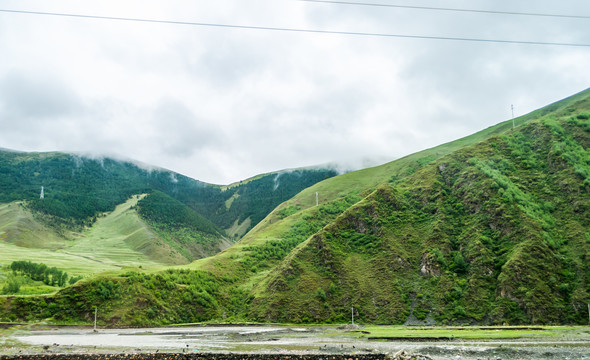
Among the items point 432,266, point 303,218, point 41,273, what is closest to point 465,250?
point 432,266

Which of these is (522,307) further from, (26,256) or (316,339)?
(26,256)

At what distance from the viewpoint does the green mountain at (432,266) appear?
82.8m

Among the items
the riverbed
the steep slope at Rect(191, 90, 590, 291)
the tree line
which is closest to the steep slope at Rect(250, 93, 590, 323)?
the riverbed

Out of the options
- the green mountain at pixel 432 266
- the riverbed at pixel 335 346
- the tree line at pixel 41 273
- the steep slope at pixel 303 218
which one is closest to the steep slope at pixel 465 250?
the green mountain at pixel 432 266

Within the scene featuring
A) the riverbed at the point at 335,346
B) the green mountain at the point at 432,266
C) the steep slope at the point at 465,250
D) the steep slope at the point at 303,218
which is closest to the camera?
the riverbed at the point at 335,346

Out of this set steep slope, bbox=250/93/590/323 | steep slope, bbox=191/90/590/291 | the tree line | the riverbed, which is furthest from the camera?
the tree line

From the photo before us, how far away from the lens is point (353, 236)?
11062cm

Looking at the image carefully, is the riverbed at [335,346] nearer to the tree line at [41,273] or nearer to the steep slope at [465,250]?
the steep slope at [465,250]

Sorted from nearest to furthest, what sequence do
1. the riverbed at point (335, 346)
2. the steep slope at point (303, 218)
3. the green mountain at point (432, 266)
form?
the riverbed at point (335, 346) → the green mountain at point (432, 266) → the steep slope at point (303, 218)

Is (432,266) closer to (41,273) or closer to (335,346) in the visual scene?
(335,346)

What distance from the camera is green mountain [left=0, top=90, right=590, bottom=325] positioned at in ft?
272

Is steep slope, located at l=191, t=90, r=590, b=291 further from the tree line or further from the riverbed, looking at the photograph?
the riverbed

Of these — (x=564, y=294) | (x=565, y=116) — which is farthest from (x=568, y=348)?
(x=565, y=116)

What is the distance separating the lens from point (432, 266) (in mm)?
94062
